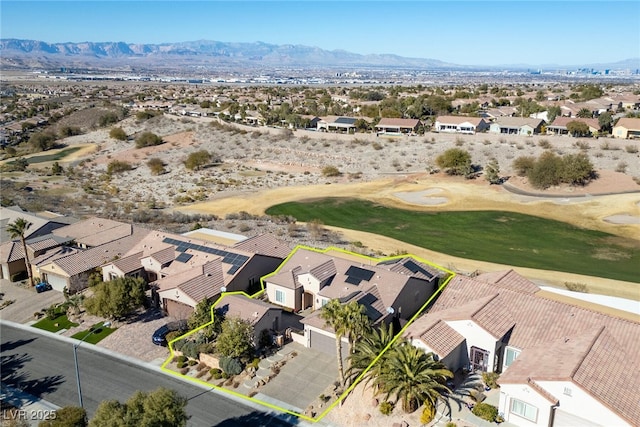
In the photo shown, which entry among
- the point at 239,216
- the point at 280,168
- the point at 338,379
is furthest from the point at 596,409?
the point at 280,168

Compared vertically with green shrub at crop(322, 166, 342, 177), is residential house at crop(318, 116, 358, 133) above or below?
above

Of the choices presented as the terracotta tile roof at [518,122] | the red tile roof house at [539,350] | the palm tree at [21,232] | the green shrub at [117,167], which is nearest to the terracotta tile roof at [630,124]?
the terracotta tile roof at [518,122]

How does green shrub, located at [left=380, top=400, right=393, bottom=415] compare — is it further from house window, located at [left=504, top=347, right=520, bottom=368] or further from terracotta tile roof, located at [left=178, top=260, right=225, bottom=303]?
terracotta tile roof, located at [left=178, top=260, right=225, bottom=303]

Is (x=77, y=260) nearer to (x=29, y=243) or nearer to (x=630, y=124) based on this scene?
(x=29, y=243)

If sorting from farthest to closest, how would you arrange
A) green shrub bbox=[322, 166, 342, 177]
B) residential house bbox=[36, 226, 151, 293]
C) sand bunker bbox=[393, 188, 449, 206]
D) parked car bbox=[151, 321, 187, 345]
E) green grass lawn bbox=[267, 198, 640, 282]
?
green shrub bbox=[322, 166, 342, 177], sand bunker bbox=[393, 188, 449, 206], green grass lawn bbox=[267, 198, 640, 282], residential house bbox=[36, 226, 151, 293], parked car bbox=[151, 321, 187, 345]

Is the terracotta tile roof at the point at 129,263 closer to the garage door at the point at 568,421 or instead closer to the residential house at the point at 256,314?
the residential house at the point at 256,314

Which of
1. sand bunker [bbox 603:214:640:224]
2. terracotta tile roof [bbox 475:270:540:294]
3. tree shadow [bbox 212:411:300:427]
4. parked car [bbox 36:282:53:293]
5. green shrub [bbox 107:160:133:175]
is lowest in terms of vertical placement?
green shrub [bbox 107:160:133:175]

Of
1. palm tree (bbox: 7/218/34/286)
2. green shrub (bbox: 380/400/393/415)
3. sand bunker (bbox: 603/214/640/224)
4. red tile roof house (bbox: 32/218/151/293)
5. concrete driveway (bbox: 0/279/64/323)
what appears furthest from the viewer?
sand bunker (bbox: 603/214/640/224)

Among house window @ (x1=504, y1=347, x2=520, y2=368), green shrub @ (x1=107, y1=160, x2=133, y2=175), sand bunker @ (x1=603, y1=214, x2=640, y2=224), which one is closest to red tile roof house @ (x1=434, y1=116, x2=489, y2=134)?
sand bunker @ (x1=603, y1=214, x2=640, y2=224)
